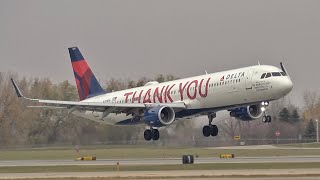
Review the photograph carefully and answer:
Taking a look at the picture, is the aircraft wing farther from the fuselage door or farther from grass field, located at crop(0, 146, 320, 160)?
the fuselage door

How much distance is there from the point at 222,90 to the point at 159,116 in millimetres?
6629

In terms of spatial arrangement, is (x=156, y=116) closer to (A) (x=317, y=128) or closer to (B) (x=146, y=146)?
(B) (x=146, y=146)

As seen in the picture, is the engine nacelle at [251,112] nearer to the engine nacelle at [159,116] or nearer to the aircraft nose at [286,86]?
the engine nacelle at [159,116]

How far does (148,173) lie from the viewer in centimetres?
6238

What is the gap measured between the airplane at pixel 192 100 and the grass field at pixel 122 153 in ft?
19.7

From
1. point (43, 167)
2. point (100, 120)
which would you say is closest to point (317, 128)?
point (100, 120)

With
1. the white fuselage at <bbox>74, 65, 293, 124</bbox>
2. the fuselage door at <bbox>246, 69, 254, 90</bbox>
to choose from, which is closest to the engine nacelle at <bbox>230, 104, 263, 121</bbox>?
the white fuselage at <bbox>74, 65, 293, 124</bbox>

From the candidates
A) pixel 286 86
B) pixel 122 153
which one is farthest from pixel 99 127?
pixel 286 86

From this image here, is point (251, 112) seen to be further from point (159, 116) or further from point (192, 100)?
point (159, 116)

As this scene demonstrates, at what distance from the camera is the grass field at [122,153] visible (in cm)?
9325

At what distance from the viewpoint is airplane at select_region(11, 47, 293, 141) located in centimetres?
7438

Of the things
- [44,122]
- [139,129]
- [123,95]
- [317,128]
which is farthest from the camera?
[317,128]

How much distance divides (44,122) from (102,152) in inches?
478

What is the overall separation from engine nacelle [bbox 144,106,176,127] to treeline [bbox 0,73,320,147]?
1194 centimetres
